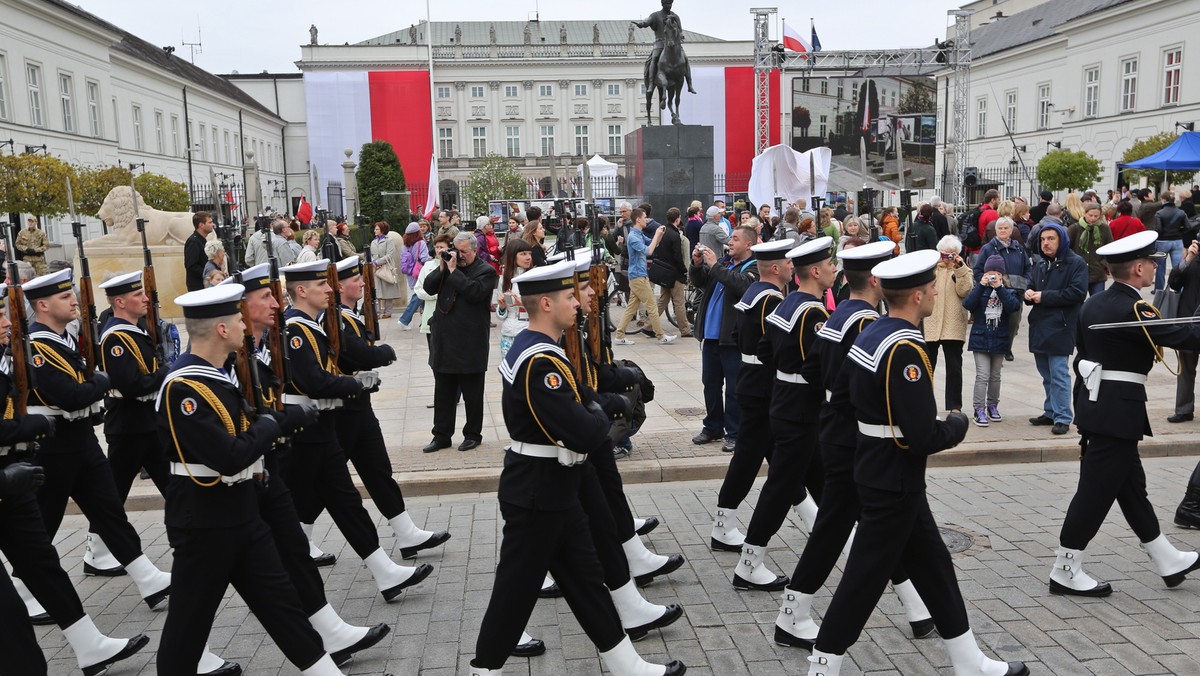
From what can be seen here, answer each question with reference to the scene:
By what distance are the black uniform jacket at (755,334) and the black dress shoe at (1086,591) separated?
1866mm

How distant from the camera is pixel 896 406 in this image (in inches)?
156

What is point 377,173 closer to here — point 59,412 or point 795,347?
point 59,412

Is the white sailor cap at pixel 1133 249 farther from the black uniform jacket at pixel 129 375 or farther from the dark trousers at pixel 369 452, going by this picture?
the black uniform jacket at pixel 129 375

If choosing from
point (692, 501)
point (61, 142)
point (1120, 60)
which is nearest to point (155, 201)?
point (61, 142)

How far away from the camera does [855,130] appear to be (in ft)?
195

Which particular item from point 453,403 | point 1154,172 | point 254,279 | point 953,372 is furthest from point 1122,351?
point 1154,172

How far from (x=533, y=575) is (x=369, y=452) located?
209cm

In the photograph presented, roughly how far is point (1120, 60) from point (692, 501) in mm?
47299

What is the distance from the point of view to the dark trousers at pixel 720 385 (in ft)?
26.7

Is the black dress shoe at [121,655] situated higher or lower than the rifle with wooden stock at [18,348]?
lower

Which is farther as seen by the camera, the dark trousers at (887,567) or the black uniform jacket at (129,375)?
the black uniform jacket at (129,375)

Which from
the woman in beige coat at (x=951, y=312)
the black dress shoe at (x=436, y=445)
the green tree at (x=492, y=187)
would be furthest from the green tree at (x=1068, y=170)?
the black dress shoe at (x=436, y=445)

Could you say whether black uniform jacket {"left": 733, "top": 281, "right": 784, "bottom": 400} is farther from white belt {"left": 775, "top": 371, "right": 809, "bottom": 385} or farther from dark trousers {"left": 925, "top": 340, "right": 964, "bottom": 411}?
dark trousers {"left": 925, "top": 340, "right": 964, "bottom": 411}

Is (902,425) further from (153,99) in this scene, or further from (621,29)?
(621,29)
